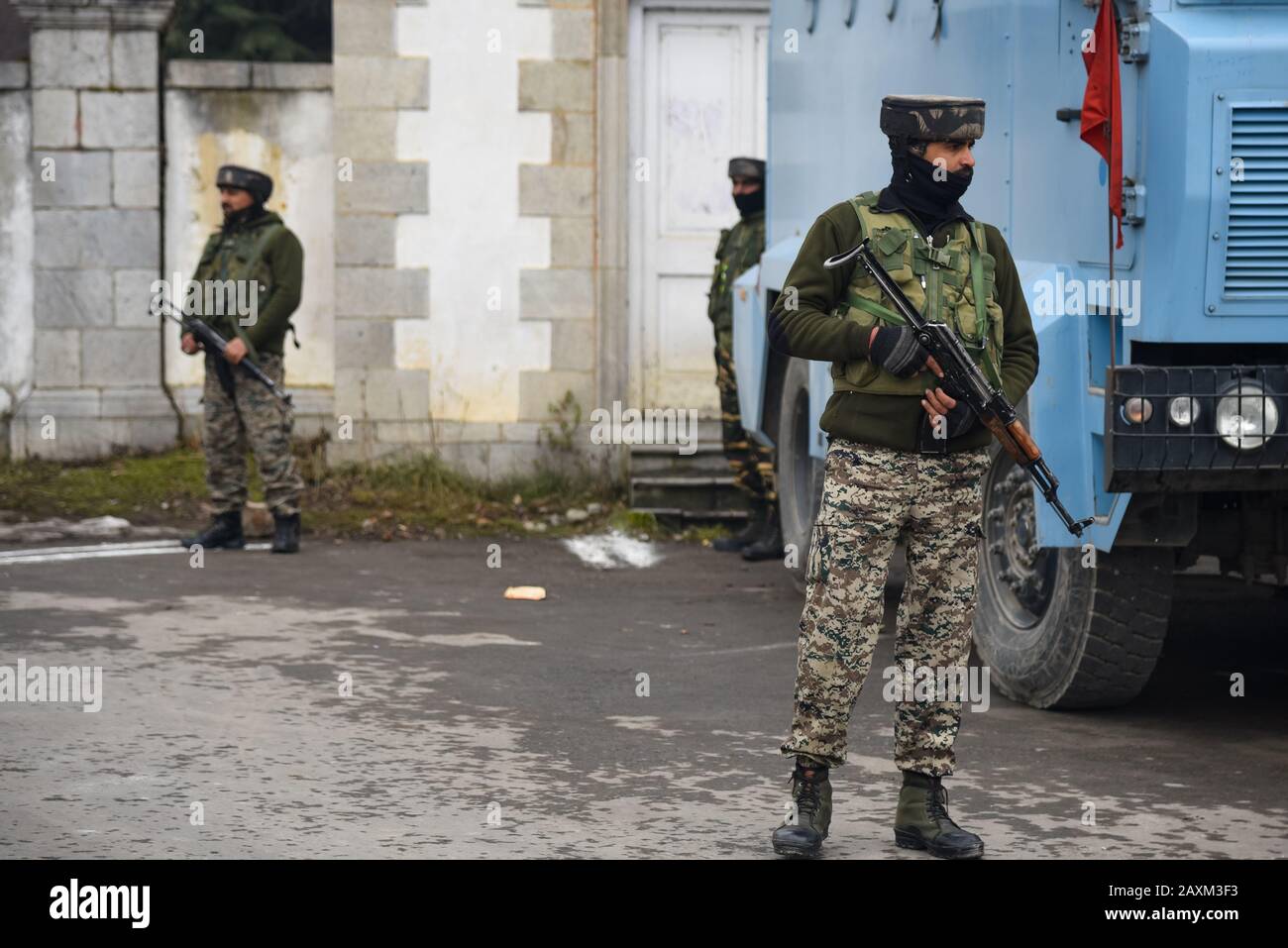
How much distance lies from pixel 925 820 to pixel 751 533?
6131 millimetres

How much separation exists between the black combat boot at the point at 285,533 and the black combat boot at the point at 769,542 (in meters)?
2.40

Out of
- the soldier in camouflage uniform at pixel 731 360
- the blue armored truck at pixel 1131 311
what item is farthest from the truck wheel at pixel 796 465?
the blue armored truck at pixel 1131 311

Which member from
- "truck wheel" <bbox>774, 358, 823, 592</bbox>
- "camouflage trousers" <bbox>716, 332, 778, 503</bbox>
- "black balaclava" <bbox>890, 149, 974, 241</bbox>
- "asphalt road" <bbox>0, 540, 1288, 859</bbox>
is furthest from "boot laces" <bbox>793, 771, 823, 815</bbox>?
"camouflage trousers" <bbox>716, 332, 778, 503</bbox>

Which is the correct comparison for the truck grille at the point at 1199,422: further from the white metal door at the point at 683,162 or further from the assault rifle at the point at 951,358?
the white metal door at the point at 683,162

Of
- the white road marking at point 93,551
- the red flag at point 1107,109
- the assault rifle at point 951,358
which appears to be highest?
the red flag at point 1107,109

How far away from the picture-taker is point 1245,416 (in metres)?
5.86

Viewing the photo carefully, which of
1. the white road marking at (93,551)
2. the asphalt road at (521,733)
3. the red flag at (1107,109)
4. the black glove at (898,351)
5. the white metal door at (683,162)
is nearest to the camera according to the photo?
the black glove at (898,351)

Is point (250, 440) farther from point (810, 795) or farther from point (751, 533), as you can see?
point (810, 795)

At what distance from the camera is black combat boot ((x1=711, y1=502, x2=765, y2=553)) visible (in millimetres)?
11141

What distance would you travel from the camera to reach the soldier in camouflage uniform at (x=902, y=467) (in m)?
4.99

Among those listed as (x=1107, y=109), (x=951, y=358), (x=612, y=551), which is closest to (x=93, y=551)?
(x=612, y=551)
